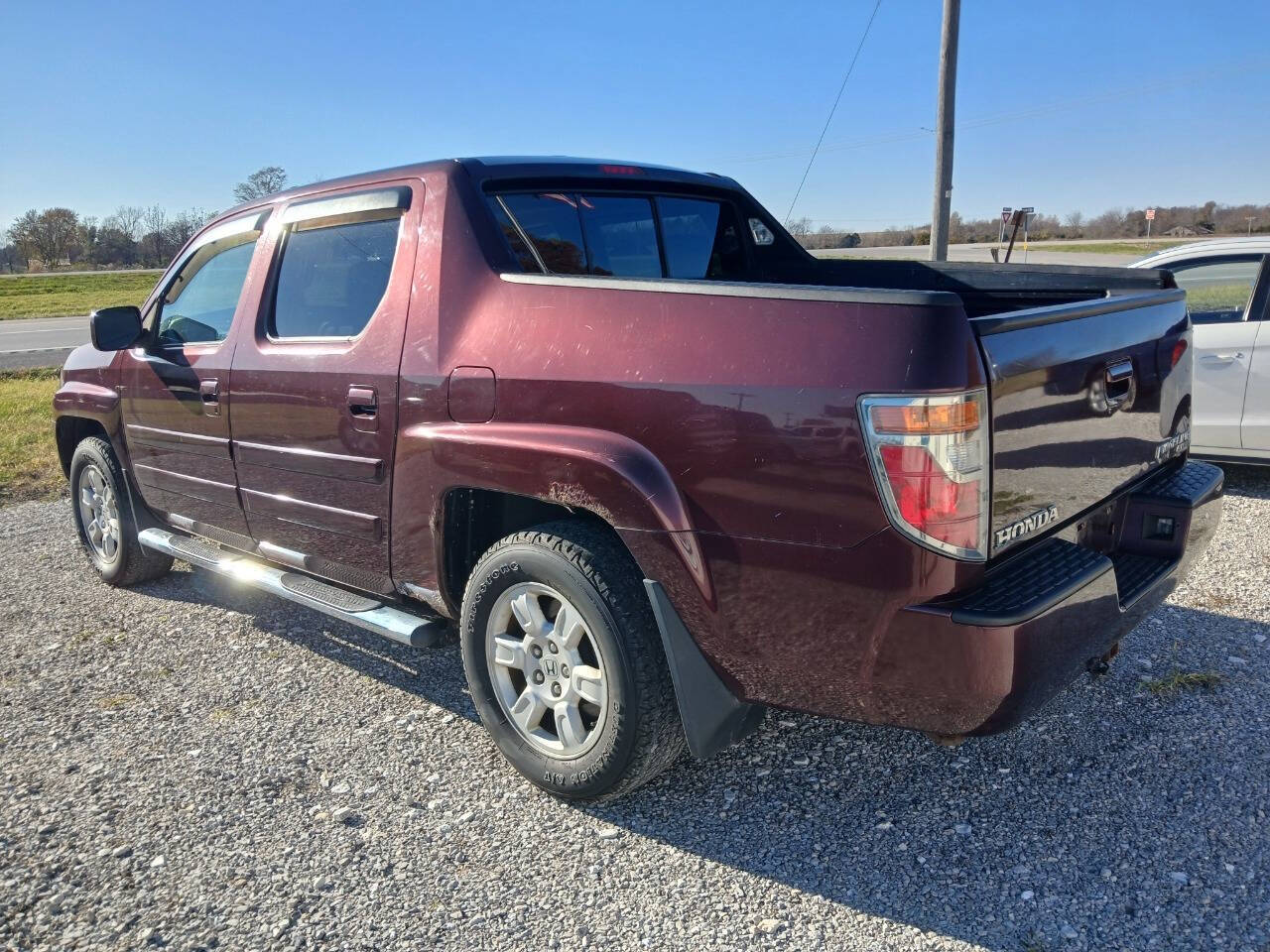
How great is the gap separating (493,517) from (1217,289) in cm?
544

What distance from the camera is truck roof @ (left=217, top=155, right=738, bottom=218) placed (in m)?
3.29

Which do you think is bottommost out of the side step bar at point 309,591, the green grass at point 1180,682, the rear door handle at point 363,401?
the green grass at point 1180,682

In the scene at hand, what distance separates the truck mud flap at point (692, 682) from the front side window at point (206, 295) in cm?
250

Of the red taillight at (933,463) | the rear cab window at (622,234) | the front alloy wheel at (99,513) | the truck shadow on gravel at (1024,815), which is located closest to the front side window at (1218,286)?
the truck shadow on gravel at (1024,815)

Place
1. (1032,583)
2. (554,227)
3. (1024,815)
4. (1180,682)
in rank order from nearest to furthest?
(1032,583)
(1024,815)
(554,227)
(1180,682)

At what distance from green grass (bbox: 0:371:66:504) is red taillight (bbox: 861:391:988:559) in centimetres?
776

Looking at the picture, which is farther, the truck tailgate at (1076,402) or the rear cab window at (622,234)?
the rear cab window at (622,234)

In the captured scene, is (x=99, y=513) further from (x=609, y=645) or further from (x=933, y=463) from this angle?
(x=933, y=463)

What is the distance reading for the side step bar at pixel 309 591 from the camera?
329 cm

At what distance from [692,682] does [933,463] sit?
0.90 meters

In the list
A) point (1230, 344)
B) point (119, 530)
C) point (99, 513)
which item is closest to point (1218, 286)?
point (1230, 344)

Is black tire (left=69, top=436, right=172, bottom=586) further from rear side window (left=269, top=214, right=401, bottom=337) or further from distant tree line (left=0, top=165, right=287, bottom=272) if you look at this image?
distant tree line (left=0, top=165, right=287, bottom=272)

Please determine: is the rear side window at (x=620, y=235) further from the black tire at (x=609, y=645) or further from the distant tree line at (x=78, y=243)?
the distant tree line at (x=78, y=243)

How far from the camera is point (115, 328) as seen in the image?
4426 mm
